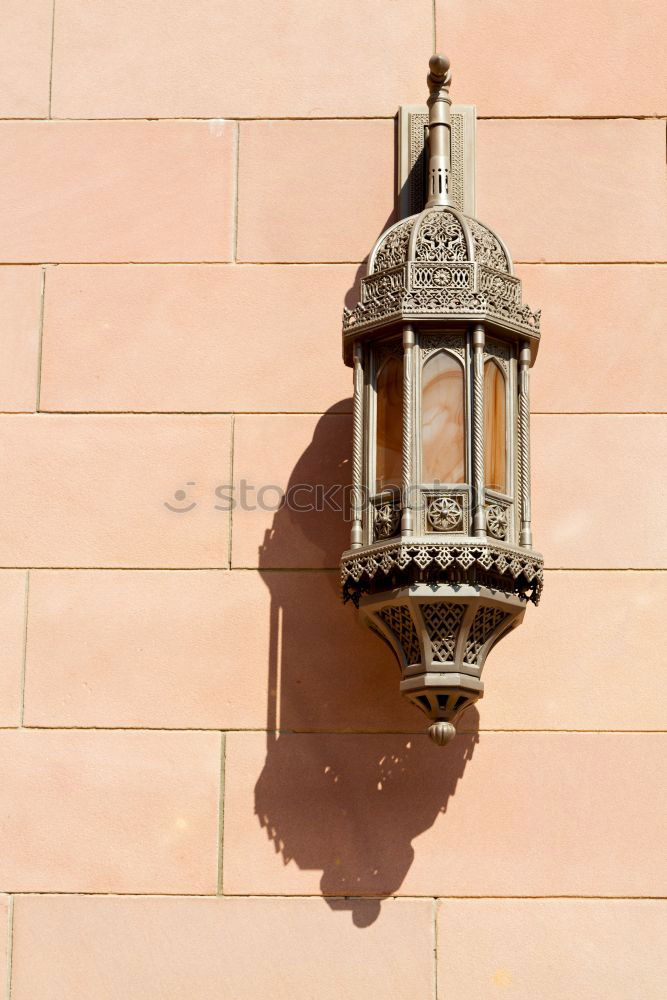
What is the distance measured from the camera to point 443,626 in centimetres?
421

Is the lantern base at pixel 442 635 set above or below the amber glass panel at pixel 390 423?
below

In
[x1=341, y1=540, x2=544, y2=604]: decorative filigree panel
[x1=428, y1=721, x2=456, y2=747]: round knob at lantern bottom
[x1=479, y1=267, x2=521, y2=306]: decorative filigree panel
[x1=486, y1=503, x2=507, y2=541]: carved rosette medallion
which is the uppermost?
[x1=479, y1=267, x2=521, y2=306]: decorative filigree panel

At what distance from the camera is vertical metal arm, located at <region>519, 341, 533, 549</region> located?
4.32 metres

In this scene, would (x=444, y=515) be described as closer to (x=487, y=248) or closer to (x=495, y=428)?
(x=495, y=428)

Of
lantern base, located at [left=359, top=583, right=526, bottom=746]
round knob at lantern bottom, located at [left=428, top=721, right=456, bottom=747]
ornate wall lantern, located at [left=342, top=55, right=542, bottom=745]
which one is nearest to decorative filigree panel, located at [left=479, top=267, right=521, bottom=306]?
ornate wall lantern, located at [left=342, top=55, right=542, bottom=745]

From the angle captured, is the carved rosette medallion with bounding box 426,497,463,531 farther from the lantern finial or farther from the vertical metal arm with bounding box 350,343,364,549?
the lantern finial

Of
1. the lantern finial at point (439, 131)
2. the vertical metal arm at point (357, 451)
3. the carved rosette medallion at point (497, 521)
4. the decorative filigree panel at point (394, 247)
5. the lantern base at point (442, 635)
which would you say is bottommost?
the lantern base at point (442, 635)

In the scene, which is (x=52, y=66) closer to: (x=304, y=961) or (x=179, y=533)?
(x=179, y=533)

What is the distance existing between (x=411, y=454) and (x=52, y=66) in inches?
78.8

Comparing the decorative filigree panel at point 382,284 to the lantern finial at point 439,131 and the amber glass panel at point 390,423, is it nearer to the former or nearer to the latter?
the amber glass panel at point 390,423

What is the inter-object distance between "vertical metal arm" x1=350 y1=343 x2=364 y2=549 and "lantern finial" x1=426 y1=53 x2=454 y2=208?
23.2 inches

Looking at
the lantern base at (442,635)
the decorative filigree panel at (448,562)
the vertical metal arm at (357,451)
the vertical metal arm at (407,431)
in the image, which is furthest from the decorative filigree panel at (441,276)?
the lantern base at (442,635)

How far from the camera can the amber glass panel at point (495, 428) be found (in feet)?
14.1

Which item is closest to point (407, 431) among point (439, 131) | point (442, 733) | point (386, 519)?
point (386, 519)
